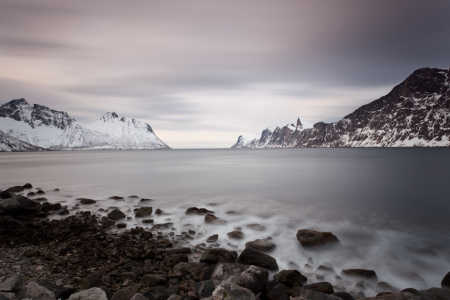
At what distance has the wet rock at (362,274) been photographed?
27.4 ft

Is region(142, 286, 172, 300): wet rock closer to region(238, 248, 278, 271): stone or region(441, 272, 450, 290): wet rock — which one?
region(238, 248, 278, 271): stone

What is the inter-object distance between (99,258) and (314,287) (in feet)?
24.2

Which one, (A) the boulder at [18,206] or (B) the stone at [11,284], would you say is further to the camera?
(A) the boulder at [18,206]

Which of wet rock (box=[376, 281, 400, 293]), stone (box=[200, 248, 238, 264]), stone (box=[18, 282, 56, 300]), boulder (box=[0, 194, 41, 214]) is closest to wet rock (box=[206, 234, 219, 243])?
stone (box=[200, 248, 238, 264])

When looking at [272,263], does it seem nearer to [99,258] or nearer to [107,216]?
[99,258]

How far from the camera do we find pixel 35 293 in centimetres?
568

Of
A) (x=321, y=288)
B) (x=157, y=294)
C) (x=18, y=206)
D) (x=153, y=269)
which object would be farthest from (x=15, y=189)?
(x=321, y=288)

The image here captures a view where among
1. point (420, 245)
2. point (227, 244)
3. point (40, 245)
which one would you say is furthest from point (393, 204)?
point (40, 245)

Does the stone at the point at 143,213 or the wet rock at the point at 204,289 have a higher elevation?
the wet rock at the point at 204,289

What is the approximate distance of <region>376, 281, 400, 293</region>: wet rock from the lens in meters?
7.70

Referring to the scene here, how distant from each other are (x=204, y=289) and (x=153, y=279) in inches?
69.5

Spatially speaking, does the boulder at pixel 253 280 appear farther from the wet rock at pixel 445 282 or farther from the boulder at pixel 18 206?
the boulder at pixel 18 206

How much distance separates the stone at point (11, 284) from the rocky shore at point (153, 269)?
0.07 ft

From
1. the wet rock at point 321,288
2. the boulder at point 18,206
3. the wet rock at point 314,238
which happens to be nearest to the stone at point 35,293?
the wet rock at point 321,288
